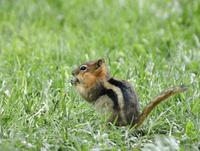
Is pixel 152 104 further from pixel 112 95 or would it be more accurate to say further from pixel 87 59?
pixel 87 59

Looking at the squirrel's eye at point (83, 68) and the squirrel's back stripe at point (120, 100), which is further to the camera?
the squirrel's eye at point (83, 68)

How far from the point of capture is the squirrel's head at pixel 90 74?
22.7 feet

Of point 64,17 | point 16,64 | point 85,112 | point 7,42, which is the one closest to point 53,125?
point 85,112

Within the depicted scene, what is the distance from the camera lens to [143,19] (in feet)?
36.1

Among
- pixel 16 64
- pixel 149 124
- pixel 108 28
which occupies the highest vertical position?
pixel 108 28

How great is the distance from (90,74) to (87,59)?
1.78 m

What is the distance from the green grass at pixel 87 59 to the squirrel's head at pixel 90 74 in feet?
0.63

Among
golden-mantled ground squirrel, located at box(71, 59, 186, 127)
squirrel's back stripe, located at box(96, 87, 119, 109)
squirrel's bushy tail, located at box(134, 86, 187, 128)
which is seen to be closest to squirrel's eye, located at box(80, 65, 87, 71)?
golden-mantled ground squirrel, located at box(71, 59, 186, 127)

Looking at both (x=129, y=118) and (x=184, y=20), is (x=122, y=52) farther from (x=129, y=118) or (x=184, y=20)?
(x=129, y=118)

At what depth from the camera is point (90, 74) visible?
7035 mm

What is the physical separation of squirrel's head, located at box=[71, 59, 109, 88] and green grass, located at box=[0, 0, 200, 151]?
192 mm

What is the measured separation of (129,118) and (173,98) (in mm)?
916

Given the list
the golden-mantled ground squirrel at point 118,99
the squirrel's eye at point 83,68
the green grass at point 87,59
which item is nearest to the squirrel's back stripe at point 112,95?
the golden-mantled ground squirrel at point 118,99

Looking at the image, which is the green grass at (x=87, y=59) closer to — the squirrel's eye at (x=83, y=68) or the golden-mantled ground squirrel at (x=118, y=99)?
the golden-mantled ground squirrel at (x=118, y=99)
